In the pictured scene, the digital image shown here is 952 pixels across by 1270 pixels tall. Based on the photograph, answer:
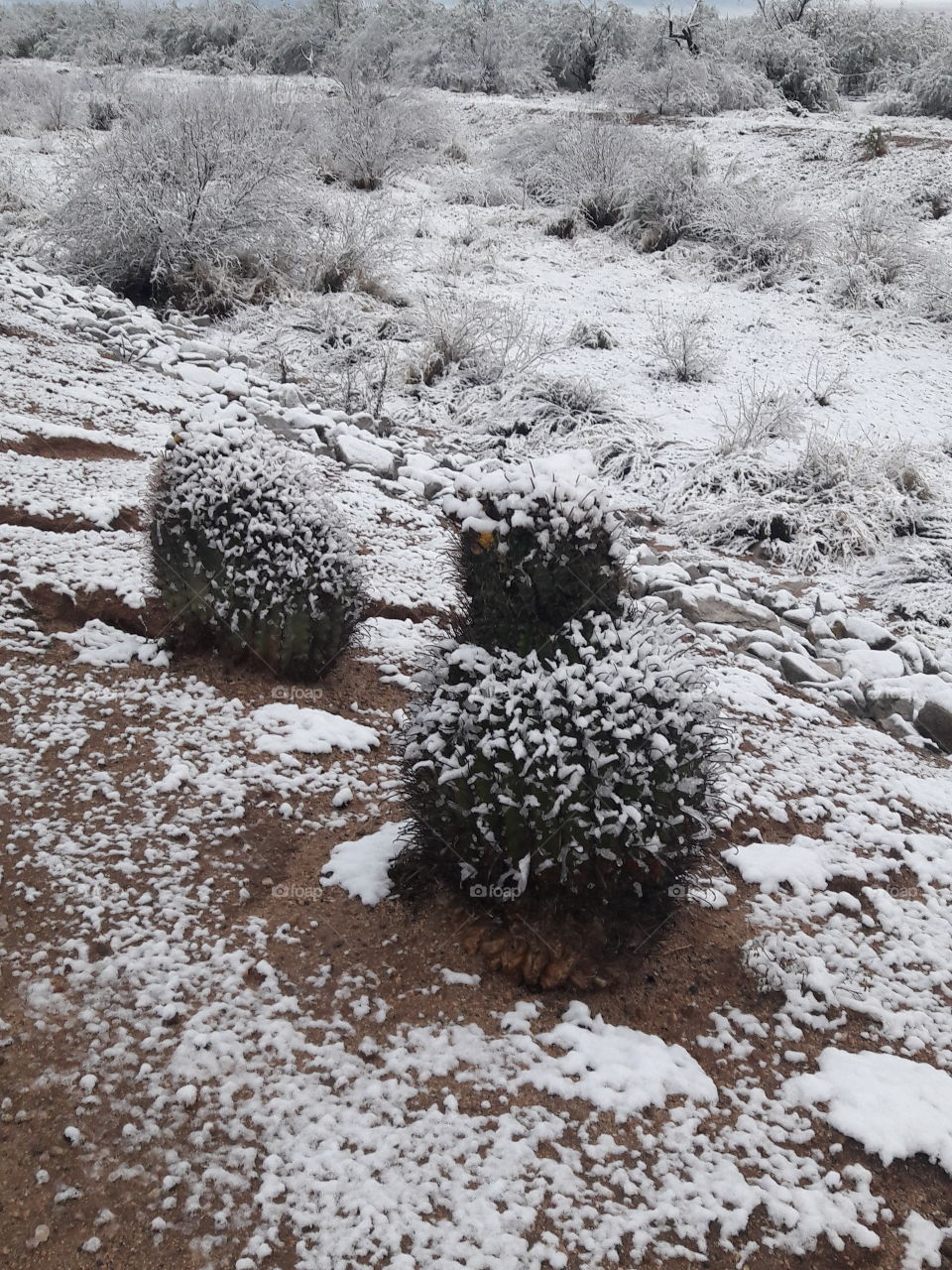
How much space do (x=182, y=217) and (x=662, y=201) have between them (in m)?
6.09

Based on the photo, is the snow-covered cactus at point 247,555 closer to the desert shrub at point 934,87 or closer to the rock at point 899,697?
the rock at point 899,697

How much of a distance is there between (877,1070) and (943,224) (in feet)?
39.2

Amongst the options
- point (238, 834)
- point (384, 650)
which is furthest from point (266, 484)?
point (238, 834)

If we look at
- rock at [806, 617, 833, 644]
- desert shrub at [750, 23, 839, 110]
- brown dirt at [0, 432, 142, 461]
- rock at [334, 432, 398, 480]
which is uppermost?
desert shrub at [750, 23, 839, 110]

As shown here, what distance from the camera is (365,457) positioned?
611 cm

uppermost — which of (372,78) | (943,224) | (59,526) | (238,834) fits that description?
(372,78)

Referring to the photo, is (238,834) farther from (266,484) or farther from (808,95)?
(808,95)

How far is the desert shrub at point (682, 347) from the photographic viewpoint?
796 centimetres

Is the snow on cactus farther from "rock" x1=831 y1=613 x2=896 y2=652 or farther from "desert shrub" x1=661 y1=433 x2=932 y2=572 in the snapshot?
"desert shrub" x1=661 y1=433 x2=932 y2=572

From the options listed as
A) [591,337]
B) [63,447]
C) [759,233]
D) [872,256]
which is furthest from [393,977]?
[759,233]

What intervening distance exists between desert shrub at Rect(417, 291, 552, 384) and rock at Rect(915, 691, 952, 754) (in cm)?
503

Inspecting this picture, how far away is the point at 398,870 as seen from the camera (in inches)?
102

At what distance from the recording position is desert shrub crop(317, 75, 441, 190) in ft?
43.1

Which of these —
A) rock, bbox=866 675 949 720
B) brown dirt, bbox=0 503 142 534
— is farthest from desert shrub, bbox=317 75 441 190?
rock, bbox=866 675 949 720
